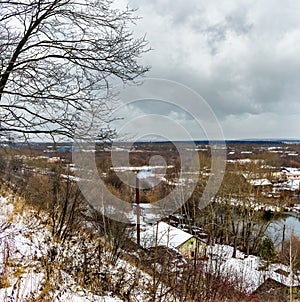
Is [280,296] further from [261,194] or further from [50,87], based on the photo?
[50,87]

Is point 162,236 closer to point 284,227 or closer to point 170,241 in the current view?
point 170,241

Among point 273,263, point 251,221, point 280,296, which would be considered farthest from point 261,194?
point 280,296

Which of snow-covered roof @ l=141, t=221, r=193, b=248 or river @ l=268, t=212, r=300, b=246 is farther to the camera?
river @ l=268, t=212, r=300, b=246

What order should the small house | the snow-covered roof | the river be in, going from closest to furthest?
the snow-covered roof, the small house, the river

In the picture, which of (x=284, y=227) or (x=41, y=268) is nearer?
(x=41, y=268)

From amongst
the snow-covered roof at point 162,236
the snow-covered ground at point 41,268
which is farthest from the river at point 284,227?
the snow-covered ground at point 41,268

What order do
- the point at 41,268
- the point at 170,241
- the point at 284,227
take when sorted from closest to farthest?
the point at 41,268 < the point at 170,241 < the point at 284,227

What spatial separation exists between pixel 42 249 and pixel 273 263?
1778 cm

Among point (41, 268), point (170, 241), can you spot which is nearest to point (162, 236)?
point (41, 268)

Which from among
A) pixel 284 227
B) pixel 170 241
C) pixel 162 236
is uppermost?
pixel 162 236

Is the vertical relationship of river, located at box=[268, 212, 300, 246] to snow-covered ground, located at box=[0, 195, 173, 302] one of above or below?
below

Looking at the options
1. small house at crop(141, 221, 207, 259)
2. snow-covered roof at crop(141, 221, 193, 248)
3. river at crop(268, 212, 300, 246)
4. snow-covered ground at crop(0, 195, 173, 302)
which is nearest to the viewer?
snow-covered ground at crop(0, 195, 173, 302)

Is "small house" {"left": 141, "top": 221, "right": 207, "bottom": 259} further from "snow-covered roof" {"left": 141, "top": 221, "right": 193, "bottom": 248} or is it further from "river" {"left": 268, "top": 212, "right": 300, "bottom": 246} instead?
"river" {"left": 268, "top": 212, "right": 300, "bottom": 246}

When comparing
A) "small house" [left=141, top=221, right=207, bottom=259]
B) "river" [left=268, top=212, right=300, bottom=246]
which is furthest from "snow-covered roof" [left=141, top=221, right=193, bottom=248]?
"river" [left=268, top=212, right=300, bottom=246]
